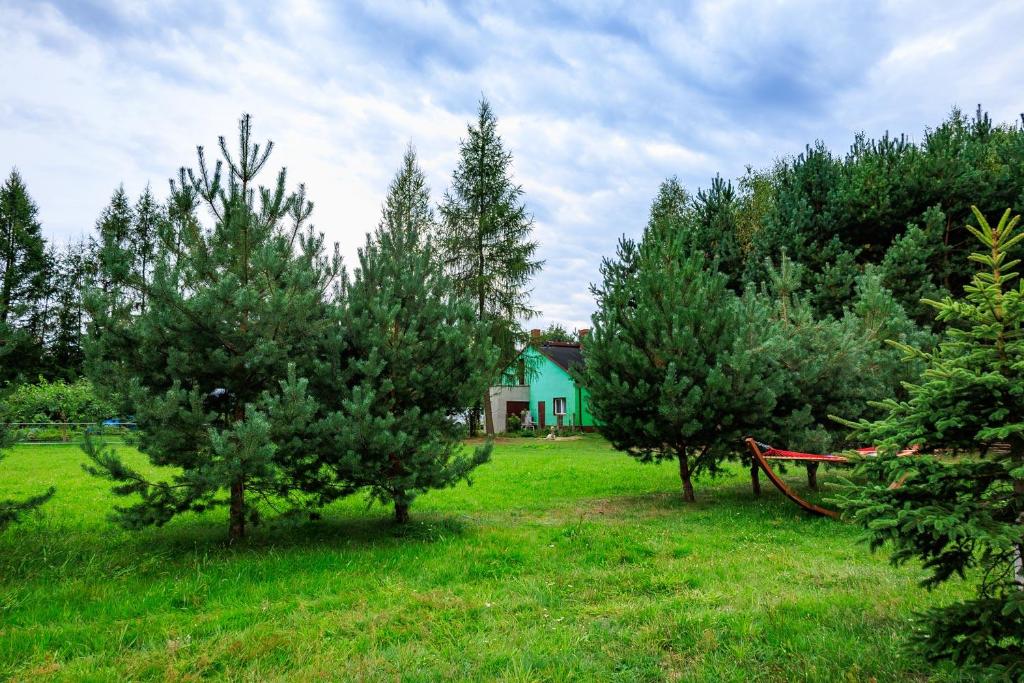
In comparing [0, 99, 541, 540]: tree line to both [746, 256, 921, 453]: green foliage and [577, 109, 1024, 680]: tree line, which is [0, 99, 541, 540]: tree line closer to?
[577, 109, 1024, 680]: tree line

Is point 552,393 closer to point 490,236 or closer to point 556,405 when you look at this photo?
point 556,405

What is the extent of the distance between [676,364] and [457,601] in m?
5.88

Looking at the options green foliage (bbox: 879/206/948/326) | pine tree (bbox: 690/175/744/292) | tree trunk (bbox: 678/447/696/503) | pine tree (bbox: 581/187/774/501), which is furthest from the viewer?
pine tree (bbox: 690/175/744/292)

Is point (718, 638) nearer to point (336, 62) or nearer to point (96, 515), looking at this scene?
point (336, 62)

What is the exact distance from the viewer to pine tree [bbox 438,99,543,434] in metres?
26.2

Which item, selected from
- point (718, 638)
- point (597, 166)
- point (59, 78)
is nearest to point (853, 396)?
point (597, 166)

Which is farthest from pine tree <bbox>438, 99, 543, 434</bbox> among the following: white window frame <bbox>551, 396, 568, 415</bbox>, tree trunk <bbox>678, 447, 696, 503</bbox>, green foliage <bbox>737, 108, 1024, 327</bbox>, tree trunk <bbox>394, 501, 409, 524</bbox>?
tree trunk <bbox>394, 501, 409, 524</bbox>

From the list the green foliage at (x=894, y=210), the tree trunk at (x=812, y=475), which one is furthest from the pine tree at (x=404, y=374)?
the green foliage at (x=894, y=210)

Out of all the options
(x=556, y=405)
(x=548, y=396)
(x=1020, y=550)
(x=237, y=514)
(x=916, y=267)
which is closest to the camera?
(x=1020, y=550)

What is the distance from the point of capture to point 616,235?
55.1ft

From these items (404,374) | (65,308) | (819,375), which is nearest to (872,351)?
(819,375)

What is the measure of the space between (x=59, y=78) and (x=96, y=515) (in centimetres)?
602

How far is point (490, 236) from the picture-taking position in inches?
1050

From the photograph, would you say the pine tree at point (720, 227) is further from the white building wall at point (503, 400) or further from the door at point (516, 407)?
the door at point (516, 407)
